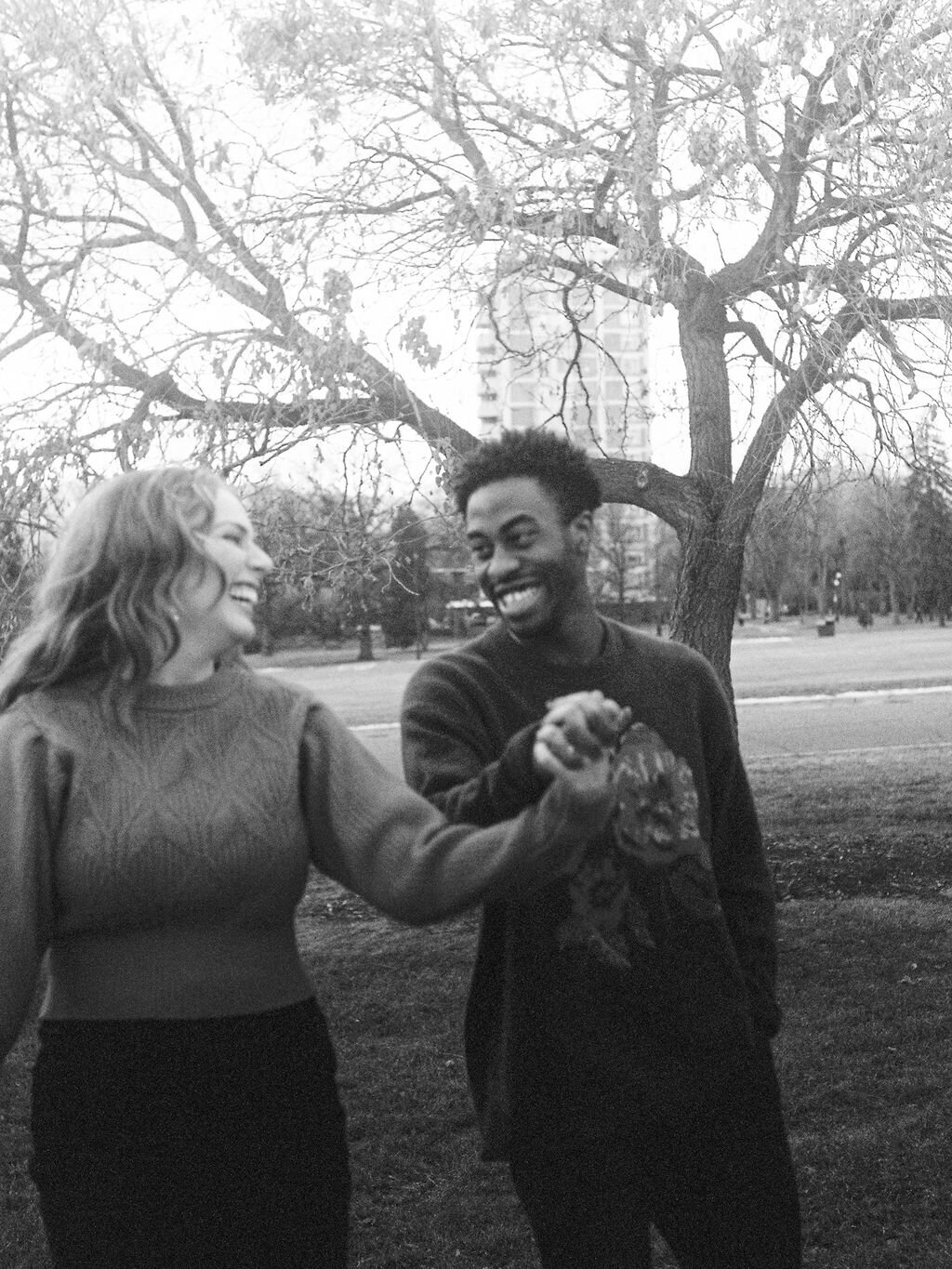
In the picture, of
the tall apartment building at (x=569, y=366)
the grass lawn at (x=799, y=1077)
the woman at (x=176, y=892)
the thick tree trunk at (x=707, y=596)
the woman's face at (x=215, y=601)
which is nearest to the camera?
the woman at (x=176, y=892)

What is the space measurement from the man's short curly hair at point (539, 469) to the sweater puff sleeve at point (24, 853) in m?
0.84

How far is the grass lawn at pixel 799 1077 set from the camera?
398 cm

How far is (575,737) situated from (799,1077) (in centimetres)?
377

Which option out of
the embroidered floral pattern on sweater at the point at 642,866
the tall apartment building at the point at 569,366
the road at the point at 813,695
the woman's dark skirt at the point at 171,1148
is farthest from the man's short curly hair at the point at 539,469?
the tall apartment building at the point at 569,366

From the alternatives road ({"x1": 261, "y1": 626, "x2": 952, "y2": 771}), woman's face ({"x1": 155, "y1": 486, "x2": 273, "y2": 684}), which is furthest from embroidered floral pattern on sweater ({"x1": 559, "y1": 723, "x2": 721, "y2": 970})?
road ({"x1": 261, "y1": 626, "x2": 952, "y2": 771})

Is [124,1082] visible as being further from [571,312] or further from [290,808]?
[571,312]

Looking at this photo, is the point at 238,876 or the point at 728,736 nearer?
the point at 238,876

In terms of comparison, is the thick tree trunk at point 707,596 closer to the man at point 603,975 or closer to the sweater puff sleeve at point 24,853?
the man at point 603,975

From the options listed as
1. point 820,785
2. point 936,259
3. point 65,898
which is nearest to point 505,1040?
point 65,898

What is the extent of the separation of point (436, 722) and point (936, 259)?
4869 mm

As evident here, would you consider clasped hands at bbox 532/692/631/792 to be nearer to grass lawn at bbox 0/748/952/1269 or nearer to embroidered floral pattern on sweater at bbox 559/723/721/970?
embroidered floral pattern on sweater at bbox 559/723/721/970

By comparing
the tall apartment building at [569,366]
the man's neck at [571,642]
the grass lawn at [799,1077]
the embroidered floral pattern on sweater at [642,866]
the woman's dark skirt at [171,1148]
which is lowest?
the grass lawn at [799,1077]

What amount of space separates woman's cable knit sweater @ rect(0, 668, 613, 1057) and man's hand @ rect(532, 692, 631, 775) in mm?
52

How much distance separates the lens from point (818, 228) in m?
6.68
